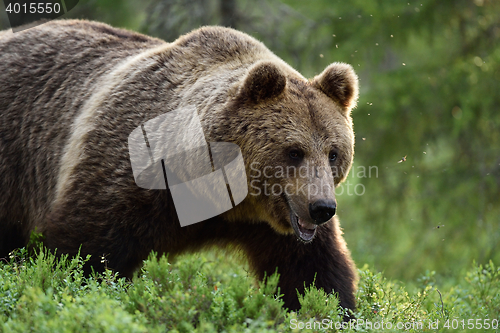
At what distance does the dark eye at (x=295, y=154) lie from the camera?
158 inches

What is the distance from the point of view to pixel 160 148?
4.26 metres

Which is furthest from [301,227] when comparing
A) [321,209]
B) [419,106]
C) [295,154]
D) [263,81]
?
[419,106]

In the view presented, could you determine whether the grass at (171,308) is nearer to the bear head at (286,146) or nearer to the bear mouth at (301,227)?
the bear mouth at (301,227)

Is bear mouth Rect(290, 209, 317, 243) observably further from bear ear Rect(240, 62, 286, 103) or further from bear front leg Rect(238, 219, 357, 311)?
bear ear Rect(240, 62, 286, 103)

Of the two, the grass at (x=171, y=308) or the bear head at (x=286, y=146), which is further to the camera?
the bear head at (x=286, y=146)

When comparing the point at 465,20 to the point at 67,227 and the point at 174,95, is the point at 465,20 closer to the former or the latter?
the point at 174,95

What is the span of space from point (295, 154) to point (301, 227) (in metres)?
0.55

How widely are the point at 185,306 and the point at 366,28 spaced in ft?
22.0

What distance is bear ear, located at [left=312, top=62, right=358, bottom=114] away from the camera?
446 cm

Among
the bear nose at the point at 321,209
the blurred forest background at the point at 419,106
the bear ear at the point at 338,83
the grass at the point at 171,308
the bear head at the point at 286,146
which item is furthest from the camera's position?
the blurred forest background at the point at 419,106

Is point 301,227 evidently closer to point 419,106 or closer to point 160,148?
point 160,148

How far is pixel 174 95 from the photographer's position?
4.54 metres

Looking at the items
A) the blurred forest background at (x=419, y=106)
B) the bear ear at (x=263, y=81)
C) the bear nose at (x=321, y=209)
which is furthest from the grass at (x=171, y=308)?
the blurred forest background at (x=419, y=106)

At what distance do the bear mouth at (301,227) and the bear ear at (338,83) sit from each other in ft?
3.48
